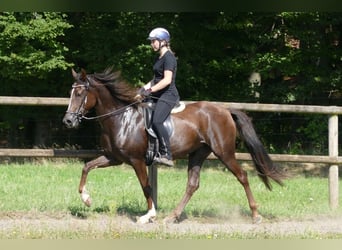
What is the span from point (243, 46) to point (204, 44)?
133cm

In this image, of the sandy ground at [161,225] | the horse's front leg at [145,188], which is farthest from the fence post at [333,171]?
the horse's front leg at [145,188]

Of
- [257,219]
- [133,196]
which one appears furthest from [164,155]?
[133,196]

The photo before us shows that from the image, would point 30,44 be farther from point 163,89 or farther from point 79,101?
point 163,89

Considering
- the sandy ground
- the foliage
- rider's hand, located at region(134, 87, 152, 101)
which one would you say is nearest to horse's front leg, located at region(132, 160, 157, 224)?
the sandy ground

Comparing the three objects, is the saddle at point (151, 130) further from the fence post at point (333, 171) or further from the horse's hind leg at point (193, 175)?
the fence post at point (333, 171)

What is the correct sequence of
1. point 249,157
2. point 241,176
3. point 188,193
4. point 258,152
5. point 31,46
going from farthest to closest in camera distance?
1. point 31,46
2. point 249,157
3. point 258,152
4. point 241,176
5. point 188,193

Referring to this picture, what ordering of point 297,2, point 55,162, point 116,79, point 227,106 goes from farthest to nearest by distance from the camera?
1. point 55,162
2. point 227,106
3. point 116,79
4. point 297,2

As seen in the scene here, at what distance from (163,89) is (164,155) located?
86cm

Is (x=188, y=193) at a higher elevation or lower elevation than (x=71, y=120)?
lower

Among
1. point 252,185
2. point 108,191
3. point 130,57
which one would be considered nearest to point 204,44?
point 130,57

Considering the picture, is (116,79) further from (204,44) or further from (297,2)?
(204,44)

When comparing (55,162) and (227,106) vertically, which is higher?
(227,106)

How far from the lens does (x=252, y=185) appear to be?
1182cm

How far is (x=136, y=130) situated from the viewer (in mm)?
7383
